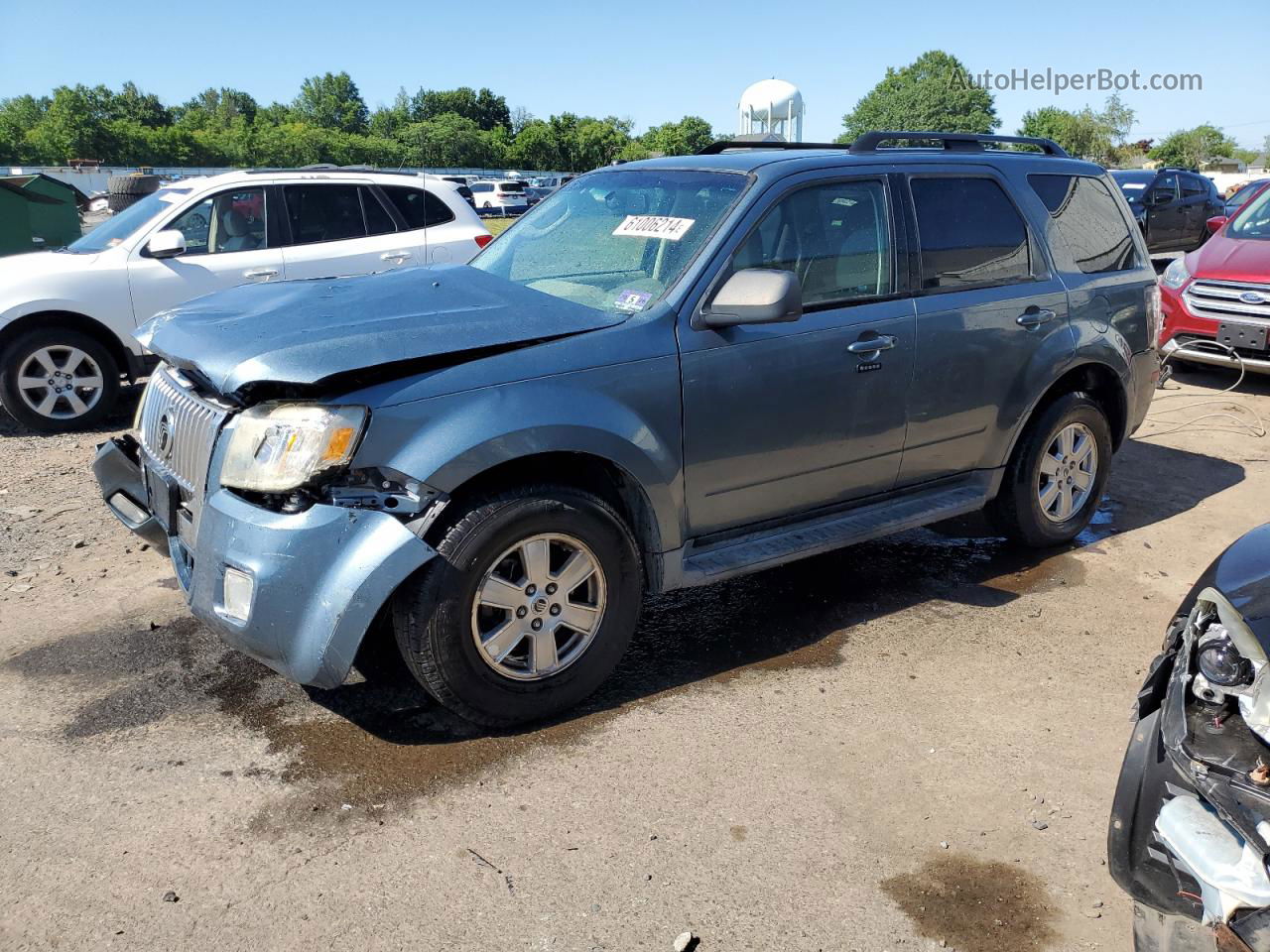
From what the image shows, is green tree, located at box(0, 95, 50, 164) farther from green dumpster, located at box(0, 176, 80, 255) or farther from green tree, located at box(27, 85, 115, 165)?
green dumpster, located at box(0, 176, 80, 255)

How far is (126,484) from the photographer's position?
398cm

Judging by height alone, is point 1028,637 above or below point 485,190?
below

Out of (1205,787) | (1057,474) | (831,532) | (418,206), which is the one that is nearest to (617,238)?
(831,532)

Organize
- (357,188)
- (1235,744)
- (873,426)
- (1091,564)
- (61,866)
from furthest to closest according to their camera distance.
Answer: (357,188) → (1091,564) → (873,426) → (61,866) → (1235,744)

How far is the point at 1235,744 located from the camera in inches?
83.4

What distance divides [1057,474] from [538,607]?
3040mm

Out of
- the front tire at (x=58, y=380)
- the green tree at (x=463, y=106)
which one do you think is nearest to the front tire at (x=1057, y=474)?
the front tire at (x=58, y=380)

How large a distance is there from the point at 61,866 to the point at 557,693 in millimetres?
1538

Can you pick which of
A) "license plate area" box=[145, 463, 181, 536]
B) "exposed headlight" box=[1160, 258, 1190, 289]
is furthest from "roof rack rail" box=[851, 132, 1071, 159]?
"exposed headlight" box=[1160, 258, 1190, 289]

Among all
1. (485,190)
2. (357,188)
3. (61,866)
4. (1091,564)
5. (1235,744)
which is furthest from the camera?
(485,190)

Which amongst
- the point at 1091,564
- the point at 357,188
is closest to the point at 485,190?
the point at 357,188

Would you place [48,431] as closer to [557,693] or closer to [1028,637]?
[557,693]

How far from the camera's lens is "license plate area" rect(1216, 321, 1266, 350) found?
28.5 ft

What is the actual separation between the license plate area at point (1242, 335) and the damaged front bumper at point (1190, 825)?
24.7 ft
